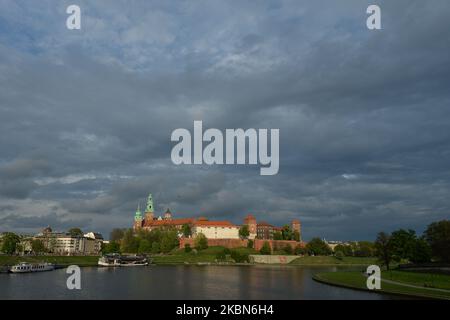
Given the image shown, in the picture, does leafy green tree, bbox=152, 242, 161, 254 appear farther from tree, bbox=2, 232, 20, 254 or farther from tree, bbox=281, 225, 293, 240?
tree, bbox=281, 225, 293, 240

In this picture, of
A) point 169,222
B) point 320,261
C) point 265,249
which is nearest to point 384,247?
point 320,261

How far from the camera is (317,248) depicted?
129 m

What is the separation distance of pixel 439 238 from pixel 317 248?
67537mm

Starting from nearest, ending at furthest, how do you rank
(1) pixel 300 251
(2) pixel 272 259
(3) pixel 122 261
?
(3) pixel 122 261 → (2) pixel 272 259 → (1) pixel 300 251

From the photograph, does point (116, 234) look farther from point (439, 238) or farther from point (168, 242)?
point (439, 238)

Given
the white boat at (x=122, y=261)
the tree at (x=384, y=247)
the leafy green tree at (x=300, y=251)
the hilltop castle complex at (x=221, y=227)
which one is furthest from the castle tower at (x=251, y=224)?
the tree at (x=384, y=247)

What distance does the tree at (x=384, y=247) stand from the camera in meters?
66.4

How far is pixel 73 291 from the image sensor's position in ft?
137

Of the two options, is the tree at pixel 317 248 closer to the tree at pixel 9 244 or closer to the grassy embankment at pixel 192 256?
the grassy embankment at pixel 192 256

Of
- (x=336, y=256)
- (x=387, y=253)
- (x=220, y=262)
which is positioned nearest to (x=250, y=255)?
(x=220, y=262)

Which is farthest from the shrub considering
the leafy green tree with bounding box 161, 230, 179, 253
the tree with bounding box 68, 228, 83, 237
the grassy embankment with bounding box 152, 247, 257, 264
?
the tree with bounding box 68, 228, 83, 237

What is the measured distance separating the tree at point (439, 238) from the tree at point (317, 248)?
6299cm

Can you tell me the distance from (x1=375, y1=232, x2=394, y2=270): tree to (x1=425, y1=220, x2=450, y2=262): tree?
17.7 feet
